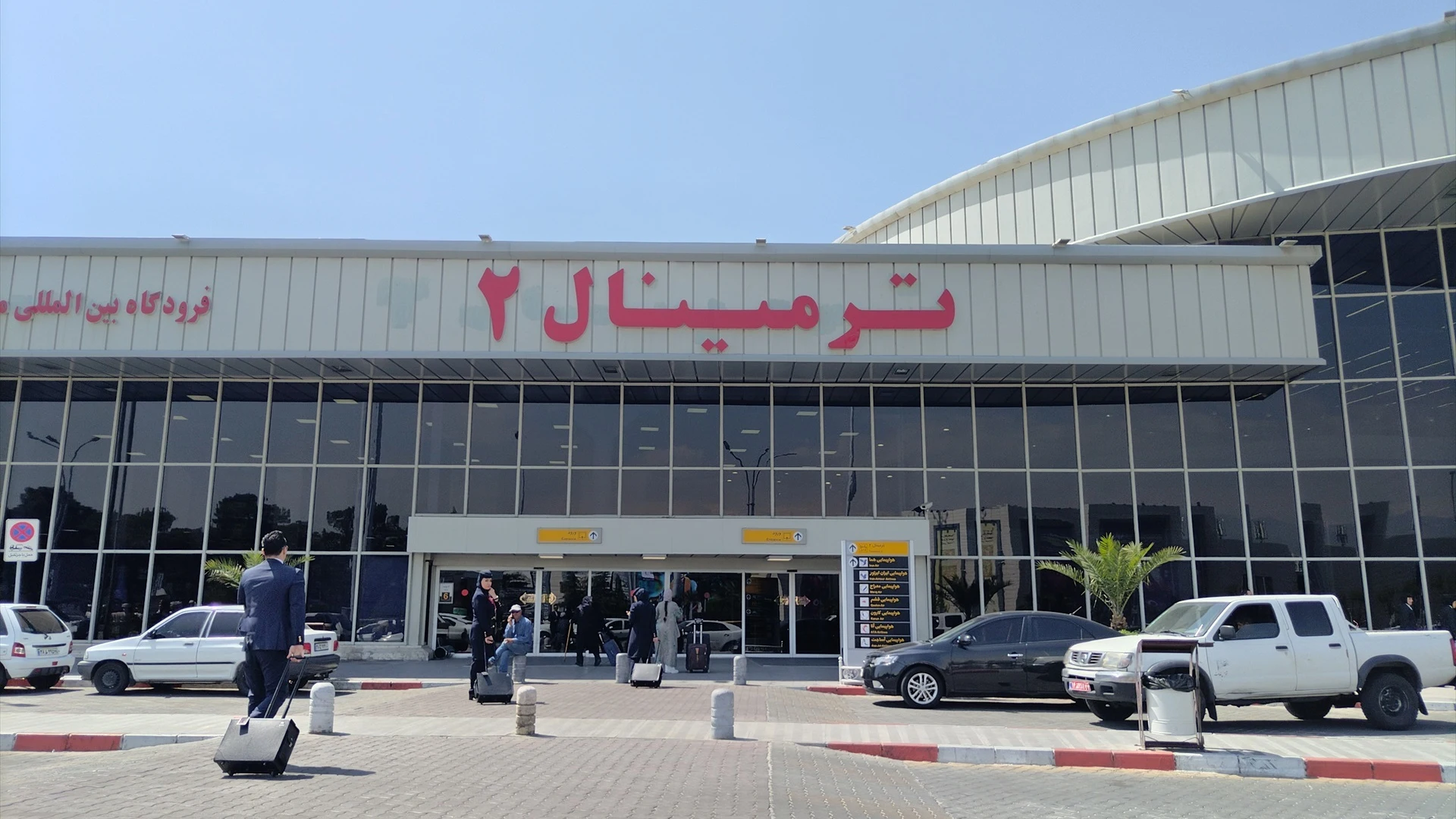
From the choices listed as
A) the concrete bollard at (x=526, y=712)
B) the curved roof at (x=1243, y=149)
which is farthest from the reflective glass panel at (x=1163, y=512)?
the concrete bollard at (x=526, y=712)

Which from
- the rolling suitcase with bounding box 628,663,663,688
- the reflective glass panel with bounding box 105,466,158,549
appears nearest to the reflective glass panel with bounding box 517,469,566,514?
the rolling suitcase with bounding box 628,663,663,688

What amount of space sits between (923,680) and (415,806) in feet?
34.3

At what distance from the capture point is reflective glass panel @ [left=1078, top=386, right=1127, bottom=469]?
78.4ft

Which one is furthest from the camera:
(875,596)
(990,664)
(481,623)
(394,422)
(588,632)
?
(394,422)

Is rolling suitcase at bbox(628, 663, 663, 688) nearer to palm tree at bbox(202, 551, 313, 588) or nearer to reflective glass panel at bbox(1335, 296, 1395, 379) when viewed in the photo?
palm tree at bbox(202, 551, 313, 588)

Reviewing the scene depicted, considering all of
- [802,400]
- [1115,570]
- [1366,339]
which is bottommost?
[1115,570]

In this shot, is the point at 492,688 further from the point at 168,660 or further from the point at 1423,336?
the point at 1423,336

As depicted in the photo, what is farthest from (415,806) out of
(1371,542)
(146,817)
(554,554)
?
(1371,542)

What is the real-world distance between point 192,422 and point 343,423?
143 inches

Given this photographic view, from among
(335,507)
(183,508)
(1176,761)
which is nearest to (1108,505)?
(1176,761)

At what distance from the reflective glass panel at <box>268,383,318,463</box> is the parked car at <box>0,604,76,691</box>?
21.4 feet

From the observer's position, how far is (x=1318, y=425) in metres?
23.4

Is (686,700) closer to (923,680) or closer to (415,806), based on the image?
(923,680)

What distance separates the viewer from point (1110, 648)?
44.8ft
